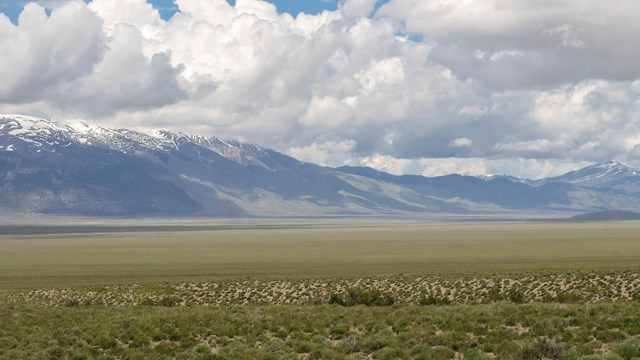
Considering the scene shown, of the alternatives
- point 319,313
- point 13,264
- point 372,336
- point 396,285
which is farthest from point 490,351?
point 13,264

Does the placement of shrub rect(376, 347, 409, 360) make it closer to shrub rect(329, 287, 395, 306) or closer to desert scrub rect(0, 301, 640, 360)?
desert scrub rect(0, 301, 640, 360)

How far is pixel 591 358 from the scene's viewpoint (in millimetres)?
20125

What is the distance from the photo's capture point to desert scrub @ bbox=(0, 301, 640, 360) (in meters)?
22.7

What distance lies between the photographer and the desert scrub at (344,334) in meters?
22.7

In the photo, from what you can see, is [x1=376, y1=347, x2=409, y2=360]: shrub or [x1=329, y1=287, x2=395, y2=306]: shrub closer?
[x1=376, y1=347, x2=409, y2=360]: shrub

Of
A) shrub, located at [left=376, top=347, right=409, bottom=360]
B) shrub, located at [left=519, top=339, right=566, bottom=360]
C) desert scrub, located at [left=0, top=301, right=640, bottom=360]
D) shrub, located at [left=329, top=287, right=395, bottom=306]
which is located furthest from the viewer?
shrub, located at [left=329, top=287, right=395, bottom=306]

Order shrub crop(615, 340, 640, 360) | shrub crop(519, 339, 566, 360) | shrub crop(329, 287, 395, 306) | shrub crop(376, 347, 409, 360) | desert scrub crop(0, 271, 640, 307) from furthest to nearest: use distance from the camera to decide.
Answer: desert scrub crop(0, 271, 640, 307), shrub crop(329, 287, 395, 306), shrub crop(376, 347, 409, 360), shrub crop(519, 339, 566, 360), shrub crop(615, 340, 640, 360)

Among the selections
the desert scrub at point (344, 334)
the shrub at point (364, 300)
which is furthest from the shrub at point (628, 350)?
the shrub at point (364, 300)

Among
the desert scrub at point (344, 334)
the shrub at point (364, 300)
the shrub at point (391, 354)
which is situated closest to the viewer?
the shrub at point (391, 354)

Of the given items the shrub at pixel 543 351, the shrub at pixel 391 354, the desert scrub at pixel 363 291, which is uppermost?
the shrub at pixel 543 351

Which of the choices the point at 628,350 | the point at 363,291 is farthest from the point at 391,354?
the point at 363,291

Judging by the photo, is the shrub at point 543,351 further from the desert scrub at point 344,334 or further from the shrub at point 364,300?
the shrub at point 364,300

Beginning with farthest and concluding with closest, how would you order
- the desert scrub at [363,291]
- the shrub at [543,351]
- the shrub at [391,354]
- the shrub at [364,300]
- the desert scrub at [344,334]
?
the desert scrub at [363,291] < the shrub at [364,300] < the desert scrub at [344,334] < the shrub at [391,354] < the shrub at [543,351]

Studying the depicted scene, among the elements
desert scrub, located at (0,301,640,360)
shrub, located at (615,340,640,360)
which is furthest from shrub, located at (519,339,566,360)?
shrub, located at (615,340,640,360)
